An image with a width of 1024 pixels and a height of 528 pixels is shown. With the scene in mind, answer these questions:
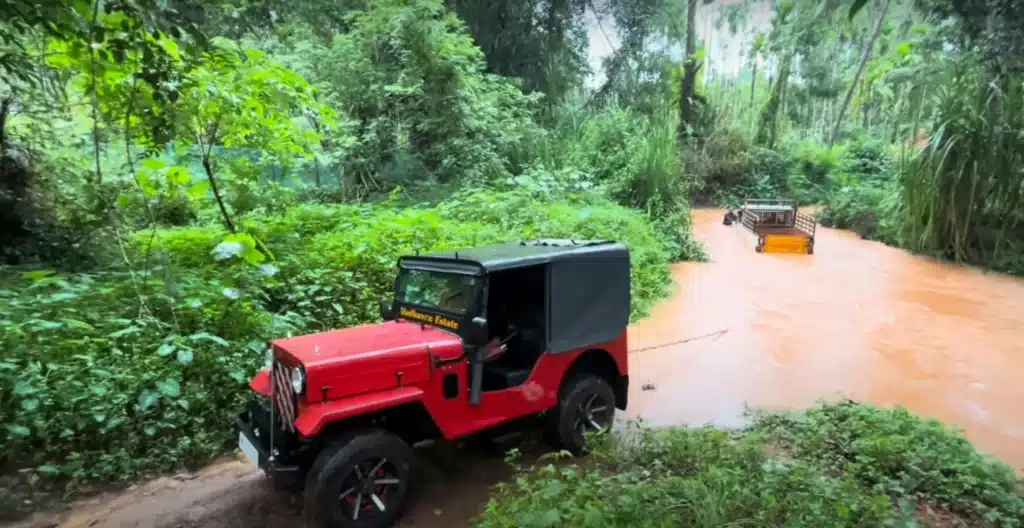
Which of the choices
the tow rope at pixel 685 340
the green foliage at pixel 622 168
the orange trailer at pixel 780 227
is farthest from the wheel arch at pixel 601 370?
the orange trailer at pixel 780 227

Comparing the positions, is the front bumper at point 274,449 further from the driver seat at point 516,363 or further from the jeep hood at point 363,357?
the driver seat at point 516,363

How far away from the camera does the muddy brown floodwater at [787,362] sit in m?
3.71

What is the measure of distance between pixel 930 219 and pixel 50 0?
47.0 feet

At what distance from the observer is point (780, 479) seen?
10.9 ft

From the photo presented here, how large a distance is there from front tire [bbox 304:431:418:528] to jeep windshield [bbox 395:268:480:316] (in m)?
0.93

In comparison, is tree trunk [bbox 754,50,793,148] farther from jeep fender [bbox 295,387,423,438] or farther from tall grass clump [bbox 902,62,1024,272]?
jeep fender [bbox 295,387,423,438]

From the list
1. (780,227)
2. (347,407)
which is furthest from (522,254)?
(780,227)

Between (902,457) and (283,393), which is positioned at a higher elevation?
(283,393)

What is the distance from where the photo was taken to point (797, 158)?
23.9m

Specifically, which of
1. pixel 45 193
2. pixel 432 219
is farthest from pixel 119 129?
pixel 432 219

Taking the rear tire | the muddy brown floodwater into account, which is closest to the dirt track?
the muddy brown floodwater

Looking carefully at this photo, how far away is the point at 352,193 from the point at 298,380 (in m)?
9.04

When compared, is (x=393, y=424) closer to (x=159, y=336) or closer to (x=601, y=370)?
(x=601, y=370)

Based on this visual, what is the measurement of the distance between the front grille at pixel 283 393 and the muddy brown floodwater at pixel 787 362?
0.64 m
